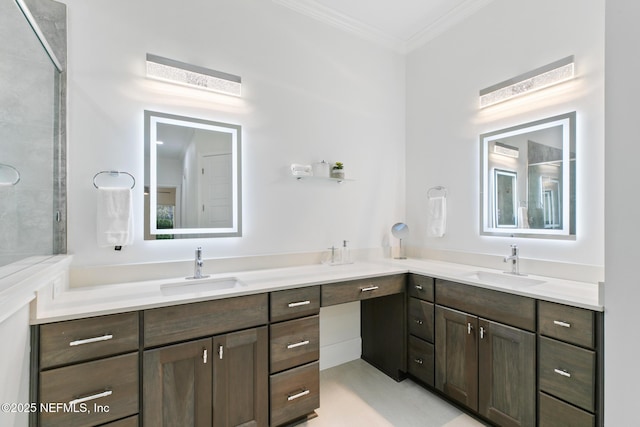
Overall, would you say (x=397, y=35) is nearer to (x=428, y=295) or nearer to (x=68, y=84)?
(x=428, y=295)

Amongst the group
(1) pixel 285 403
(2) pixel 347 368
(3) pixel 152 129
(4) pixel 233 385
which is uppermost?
(3) pixel 152 129

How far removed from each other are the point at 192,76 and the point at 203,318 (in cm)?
156

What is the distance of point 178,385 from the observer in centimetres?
140

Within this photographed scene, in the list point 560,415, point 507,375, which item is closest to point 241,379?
point 507,375

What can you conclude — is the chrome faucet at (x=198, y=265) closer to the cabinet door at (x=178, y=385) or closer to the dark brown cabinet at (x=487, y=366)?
the cabinet door at (x=178, y=385)

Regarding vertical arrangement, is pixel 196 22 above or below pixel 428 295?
above

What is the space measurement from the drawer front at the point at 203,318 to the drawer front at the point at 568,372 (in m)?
1.48

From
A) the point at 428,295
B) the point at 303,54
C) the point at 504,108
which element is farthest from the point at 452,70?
the point at 428,295

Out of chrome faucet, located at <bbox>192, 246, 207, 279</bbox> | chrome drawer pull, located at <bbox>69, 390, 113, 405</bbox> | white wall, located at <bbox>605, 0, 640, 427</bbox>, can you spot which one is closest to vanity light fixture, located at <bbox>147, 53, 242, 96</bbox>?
chrome faucet, located at <bbox>192, 246, 207, 279</bbox>

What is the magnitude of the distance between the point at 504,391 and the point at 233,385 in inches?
59.8

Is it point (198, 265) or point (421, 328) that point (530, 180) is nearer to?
point (421, 328)

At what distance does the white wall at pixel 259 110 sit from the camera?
170 centimetres

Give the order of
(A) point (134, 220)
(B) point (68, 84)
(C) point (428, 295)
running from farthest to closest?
(C) point (428, 295) → (A) point (134, 220) → (B) point (68, 84)

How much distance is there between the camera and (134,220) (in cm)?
179
